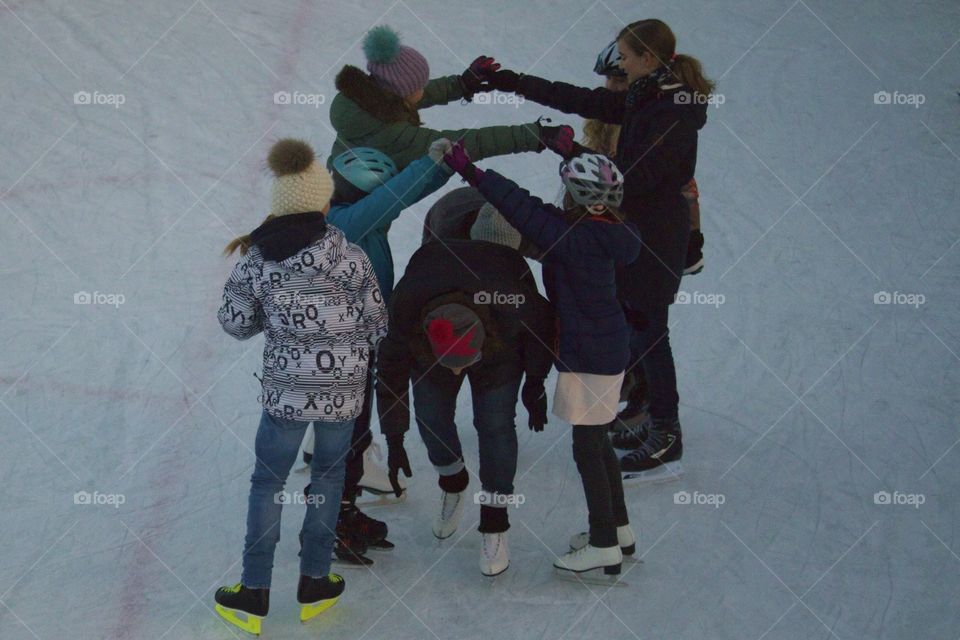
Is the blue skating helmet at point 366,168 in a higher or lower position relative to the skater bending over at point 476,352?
higher

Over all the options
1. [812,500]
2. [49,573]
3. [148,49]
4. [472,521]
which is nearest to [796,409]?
[812,500]

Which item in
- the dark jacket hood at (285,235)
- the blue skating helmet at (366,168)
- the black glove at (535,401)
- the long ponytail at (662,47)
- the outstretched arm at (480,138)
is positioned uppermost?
the long ponytail at (662,47)

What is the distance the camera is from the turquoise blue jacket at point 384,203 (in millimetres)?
3330

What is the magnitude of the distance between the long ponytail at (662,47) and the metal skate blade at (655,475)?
1.43 metres

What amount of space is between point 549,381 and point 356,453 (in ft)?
4.69

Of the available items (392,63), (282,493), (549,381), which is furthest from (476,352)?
(549,381)

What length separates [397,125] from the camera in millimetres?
3498

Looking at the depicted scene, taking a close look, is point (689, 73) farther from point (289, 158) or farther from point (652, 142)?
point (289, 158)

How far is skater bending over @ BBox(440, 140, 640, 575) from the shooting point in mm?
3275

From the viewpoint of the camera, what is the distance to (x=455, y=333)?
3.12 meters

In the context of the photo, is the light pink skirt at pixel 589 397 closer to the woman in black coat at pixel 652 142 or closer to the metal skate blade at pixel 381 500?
the woman in black coat at pixel 652 142

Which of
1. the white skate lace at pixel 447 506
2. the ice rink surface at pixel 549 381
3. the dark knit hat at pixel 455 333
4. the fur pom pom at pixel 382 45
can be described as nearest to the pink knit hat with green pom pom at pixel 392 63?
the fur pom pom at pixel 382 45

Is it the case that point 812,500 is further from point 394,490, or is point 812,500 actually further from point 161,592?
point 161,592

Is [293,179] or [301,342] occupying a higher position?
[293,179]
